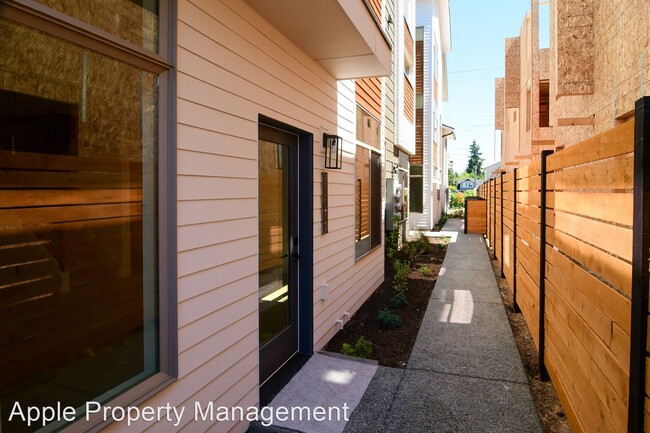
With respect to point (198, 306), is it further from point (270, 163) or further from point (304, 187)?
point (304, 187)

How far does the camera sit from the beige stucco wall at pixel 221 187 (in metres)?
2.38

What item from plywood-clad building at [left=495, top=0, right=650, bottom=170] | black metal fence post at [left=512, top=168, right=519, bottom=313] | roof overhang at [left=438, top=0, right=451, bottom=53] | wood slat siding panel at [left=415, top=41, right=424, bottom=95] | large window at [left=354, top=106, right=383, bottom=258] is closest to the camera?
plywood-clad building at [left=495, top=0, right=650, bottom=170]

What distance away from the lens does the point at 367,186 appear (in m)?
6.82

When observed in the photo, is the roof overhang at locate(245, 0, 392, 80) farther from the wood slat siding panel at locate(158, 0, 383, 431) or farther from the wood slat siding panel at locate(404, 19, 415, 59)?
the wood slat siding panel at locate(404, 19, 415, 59)

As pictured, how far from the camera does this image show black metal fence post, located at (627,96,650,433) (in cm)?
161

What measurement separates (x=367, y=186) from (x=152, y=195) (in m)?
4.90

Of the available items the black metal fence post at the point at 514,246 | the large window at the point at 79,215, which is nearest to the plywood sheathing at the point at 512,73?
the black metal fence post at the point at 514,246

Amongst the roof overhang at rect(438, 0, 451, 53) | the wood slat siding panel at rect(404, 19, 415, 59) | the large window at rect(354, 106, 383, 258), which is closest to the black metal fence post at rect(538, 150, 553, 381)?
the large window at rect(354, 106, 383, 258)

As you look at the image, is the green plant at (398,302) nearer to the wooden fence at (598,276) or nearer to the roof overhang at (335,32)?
the wooden fence at (598,276)

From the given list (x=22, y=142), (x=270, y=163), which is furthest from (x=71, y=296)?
(x=270, y=163)

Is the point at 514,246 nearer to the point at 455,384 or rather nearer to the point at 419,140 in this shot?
the point at 455,384

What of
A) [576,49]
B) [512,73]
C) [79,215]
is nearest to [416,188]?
[512,73]

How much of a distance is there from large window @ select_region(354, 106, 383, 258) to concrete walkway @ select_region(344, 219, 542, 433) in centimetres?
149

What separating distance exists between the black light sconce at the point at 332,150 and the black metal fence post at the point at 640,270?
321 cm
